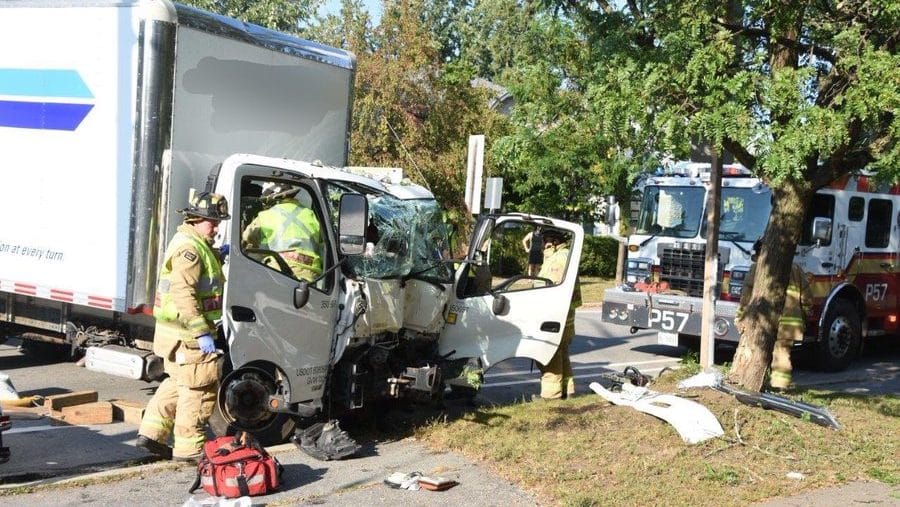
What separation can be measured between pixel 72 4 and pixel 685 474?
5669 millimetres

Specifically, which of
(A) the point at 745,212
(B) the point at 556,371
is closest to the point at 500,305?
(B) the point at 556,371

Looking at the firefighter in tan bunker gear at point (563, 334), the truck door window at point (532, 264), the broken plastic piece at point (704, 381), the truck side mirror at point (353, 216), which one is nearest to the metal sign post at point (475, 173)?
the truck door window at point (532, 264)

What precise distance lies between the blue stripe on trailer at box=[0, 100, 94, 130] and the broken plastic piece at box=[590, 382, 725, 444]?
4.90 meters

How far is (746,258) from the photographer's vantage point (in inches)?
469

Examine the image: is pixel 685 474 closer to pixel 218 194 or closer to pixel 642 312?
pixel 218 194

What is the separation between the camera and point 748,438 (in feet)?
24.8

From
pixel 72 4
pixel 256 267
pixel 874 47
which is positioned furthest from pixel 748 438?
pixel 72 4

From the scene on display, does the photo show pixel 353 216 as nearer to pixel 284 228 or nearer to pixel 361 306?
pixel 284 228

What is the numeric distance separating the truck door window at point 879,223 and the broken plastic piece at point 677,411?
19.9 feet

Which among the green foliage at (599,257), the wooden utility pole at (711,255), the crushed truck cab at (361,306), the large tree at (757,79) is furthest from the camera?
the green foliage at (599,257)

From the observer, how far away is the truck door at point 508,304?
325 inches

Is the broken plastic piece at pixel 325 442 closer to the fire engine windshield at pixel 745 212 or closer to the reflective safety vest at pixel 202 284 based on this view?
the reflective safety vest at pixel 202 284

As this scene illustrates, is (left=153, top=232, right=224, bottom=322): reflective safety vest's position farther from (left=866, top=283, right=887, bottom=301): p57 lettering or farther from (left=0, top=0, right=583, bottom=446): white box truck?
(left=866, top=283, right=887, bottom=301): p57 lettering

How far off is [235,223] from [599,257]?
20857mm
